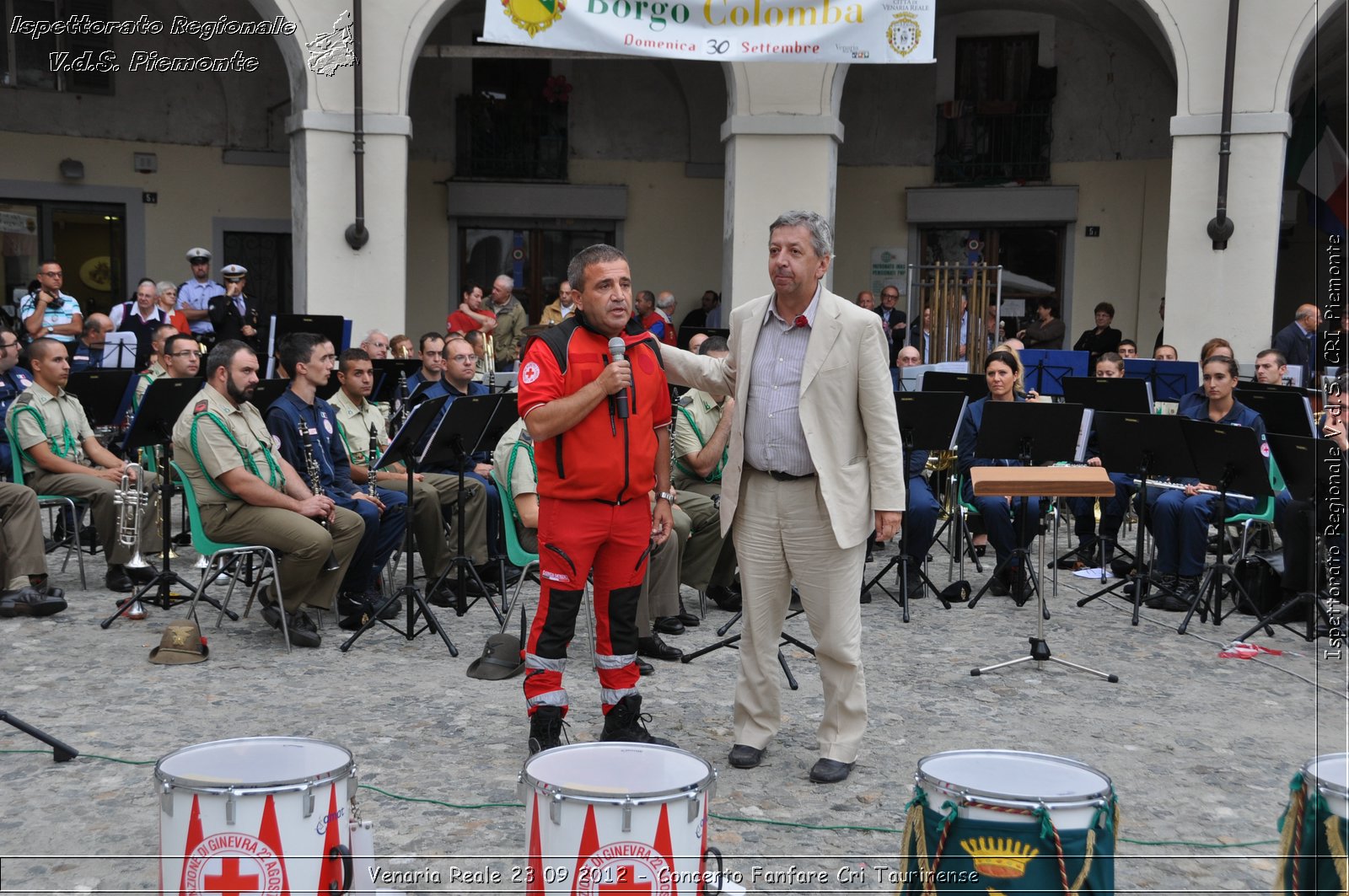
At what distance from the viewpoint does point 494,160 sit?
60.8ft

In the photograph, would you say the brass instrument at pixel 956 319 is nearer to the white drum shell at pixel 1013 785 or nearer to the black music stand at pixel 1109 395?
the black music stand at pixel 1109 395

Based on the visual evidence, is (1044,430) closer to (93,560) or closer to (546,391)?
(546,391)

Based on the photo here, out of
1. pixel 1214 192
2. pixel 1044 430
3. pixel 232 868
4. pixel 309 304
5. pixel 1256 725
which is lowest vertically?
pixel 1256 725

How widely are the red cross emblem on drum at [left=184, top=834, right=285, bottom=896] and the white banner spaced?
1011cm

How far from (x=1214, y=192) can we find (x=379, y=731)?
1080 centimetres

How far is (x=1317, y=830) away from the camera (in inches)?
115

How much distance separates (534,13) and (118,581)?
6.60 meters

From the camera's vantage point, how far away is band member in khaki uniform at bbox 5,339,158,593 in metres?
7.94

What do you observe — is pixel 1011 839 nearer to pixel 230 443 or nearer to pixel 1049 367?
pixel 230 443

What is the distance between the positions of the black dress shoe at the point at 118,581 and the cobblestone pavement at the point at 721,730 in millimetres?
129

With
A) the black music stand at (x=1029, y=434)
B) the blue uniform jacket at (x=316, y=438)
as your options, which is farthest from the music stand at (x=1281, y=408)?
the blue uniform jacket at (x=316, y=438)

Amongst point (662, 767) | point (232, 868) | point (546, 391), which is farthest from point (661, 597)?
point (232, 868)

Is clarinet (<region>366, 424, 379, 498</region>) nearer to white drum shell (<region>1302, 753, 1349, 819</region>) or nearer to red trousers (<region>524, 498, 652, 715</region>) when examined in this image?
red trousers (<region>524, 498, 652, 715</region>)

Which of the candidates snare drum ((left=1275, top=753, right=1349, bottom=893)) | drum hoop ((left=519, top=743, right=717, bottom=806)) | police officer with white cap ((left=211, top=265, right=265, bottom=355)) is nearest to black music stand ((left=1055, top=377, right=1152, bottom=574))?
snare drum ((left=1275, top=753, right=1349, bottom=893))
